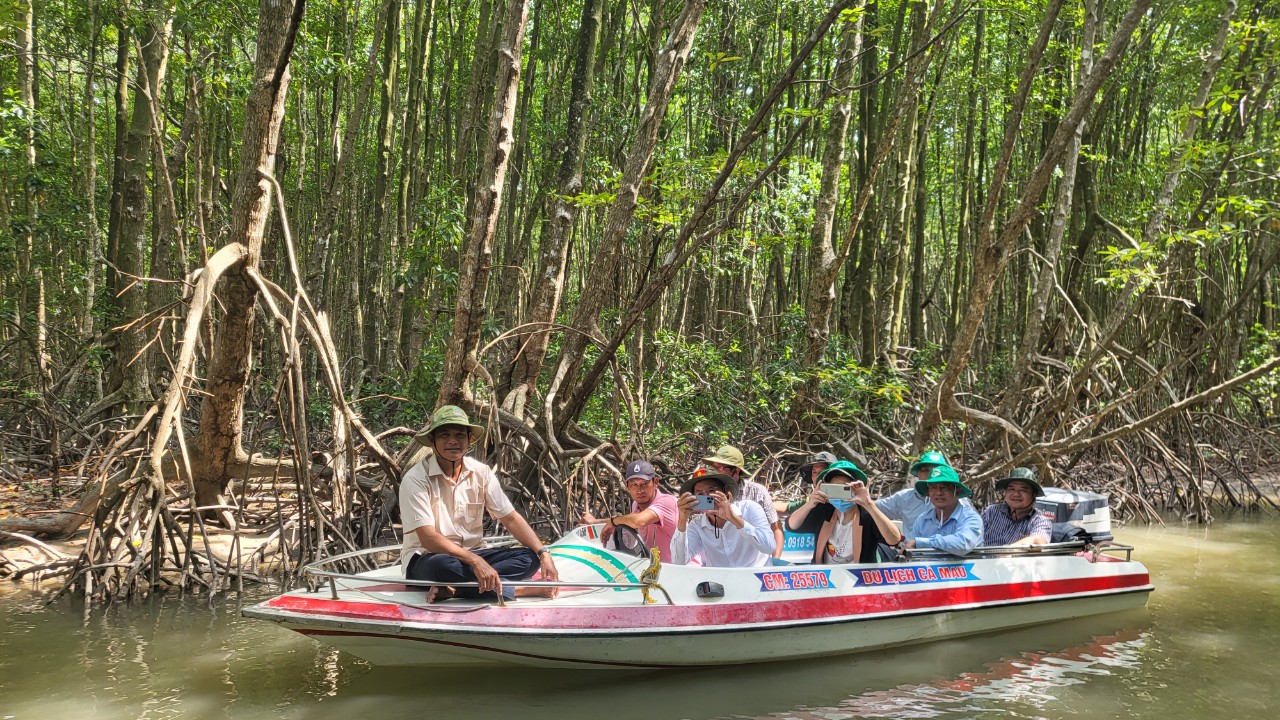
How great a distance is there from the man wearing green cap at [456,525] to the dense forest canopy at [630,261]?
140 cm

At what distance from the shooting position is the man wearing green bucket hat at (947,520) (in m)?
5.59

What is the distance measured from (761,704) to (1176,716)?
199 cm

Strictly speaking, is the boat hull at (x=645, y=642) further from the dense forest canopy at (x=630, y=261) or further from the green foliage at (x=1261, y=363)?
the green foliage at (x=1261, y=363)

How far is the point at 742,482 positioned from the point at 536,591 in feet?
5.60

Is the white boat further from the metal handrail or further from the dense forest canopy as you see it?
the dense forest canopy

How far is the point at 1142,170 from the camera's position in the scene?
11023mm

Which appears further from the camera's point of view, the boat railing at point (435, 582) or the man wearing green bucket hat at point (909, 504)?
the man wearing green bucket hat at point (909, 504)

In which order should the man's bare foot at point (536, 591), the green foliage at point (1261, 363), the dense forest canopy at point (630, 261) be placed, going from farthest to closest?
the green foliage at point (1261, 363) → the dense forest canopy at point (630, 261) → the man's bare foot at point (536, 591)

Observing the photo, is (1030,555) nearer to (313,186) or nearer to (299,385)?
(299,385)

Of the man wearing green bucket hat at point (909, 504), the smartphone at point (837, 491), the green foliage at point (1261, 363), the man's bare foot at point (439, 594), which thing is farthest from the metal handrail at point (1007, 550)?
the green foliage at point (1261, 363)

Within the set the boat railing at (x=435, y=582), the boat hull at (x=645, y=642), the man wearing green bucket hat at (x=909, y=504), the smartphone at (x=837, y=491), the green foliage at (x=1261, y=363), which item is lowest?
the boat hull at (x=645, y=642)

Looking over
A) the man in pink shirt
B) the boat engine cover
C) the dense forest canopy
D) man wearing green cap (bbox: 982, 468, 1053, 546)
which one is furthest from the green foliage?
the man in pink shirt

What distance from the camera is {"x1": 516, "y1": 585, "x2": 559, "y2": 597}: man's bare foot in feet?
15.0

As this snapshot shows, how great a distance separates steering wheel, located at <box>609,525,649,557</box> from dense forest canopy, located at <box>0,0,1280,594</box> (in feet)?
5.06
